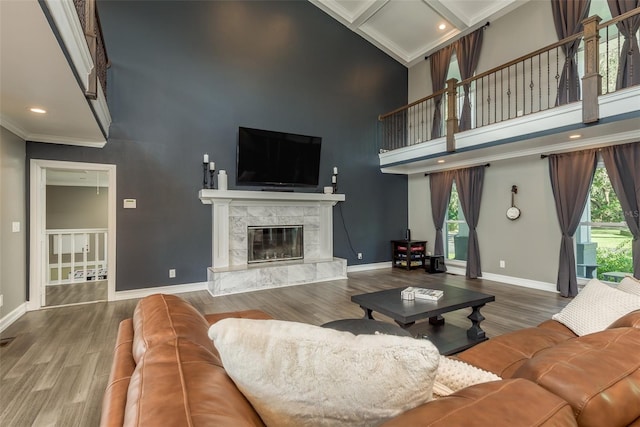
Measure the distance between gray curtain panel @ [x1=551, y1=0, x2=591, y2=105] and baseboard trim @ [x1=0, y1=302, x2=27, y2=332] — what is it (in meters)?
7.68

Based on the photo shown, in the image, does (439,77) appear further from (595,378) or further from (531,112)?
(595,378)

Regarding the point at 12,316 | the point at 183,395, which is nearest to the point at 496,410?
the point at 183,395

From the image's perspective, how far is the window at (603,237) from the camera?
174 inches

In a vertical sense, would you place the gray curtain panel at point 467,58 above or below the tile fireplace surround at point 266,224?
above

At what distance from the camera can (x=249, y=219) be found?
17.9 feet

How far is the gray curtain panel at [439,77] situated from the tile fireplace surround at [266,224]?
2564 millimetres

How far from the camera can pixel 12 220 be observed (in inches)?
142

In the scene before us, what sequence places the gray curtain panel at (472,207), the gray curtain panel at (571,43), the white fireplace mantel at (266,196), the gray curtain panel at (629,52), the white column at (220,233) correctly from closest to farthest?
the gray curtain panel at (629,52)
the gray curtain panel at (571,43)
the white fireplace mantel at (266,196)
the white column at (220,233)
the gray curtain panel at (472,207)

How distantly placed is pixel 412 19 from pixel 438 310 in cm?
610

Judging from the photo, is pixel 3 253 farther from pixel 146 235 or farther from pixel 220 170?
pixel 220 170

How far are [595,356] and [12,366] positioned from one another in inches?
150

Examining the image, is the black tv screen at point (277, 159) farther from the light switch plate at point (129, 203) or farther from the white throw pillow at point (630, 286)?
the white throw pillow at point (630, 286)

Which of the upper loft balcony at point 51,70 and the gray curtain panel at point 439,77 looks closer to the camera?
the upper loft balcony at point 51,70

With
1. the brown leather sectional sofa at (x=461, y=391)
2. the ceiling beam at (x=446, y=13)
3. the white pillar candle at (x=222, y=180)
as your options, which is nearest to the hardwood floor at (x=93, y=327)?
the brown leather sectional sofa at (x=461, y=391)
